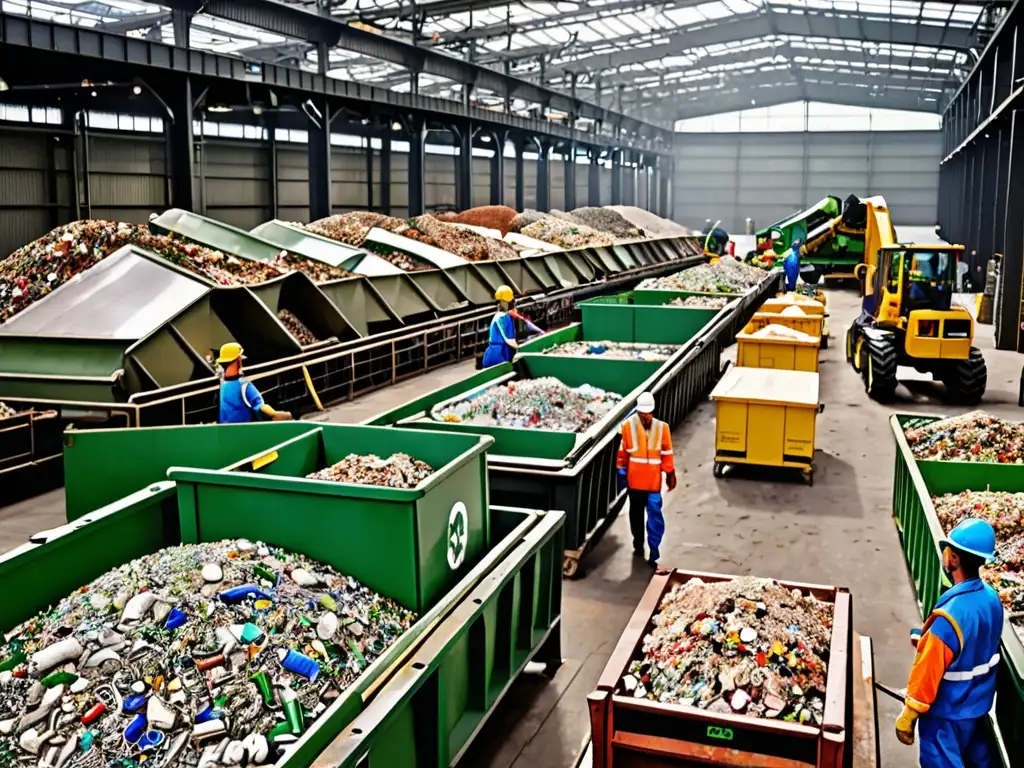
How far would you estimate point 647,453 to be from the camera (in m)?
6.74

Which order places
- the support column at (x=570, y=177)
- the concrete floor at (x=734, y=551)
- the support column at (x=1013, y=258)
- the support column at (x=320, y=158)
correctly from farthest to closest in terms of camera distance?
the support column at (x=570, y=177)
the support column at (x=320, y=158)
the support column at (x=1013, y=258)
the concrete floor at (x=734, y=551)

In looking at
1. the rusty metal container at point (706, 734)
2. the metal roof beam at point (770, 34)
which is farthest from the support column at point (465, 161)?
the rusty metal container at point (706, 734)

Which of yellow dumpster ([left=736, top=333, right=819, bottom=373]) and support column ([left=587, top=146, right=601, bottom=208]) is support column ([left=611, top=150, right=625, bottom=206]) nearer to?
support column ([left=587, top=146, right=601, bottom=208])

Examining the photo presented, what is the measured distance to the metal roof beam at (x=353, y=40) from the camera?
15978 mm

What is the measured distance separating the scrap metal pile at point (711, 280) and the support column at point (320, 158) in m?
6.92

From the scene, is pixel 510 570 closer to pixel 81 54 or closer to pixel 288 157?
pixel 81 54

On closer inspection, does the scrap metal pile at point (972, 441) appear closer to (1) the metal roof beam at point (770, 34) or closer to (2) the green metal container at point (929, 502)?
(2) the green metal container at point (929, 502)

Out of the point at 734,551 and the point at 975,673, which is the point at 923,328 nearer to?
the point at 734,551

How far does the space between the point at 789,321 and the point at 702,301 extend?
2574 mm

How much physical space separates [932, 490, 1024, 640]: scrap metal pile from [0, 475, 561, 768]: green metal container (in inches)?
94.9

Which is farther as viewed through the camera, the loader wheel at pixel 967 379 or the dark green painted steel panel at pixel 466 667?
the loader wheel at pixel 967 379

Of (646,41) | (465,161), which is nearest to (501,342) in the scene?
(465,161)

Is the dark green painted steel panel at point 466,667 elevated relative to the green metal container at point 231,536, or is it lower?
lower

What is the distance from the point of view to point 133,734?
125 inches
